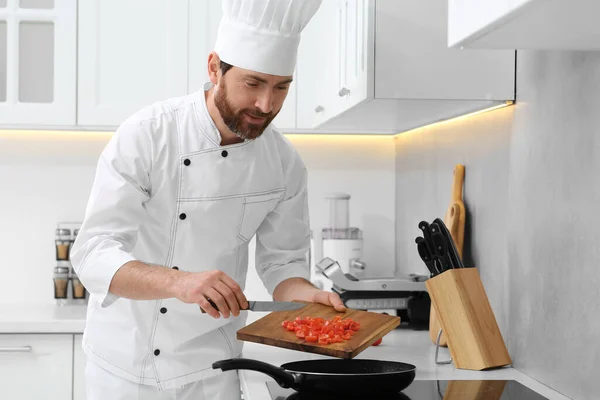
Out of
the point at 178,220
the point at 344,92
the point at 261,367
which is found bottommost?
the point at 261,367

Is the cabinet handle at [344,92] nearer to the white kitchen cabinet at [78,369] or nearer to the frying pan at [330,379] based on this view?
the frying pan at [330,379]

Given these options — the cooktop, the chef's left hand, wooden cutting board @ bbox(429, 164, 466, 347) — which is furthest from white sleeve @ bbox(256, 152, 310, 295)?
the cooktop

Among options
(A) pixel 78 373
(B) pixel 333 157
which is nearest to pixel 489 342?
(A) pixel 78 373

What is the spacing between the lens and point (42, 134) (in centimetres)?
294

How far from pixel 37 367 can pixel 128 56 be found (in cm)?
101

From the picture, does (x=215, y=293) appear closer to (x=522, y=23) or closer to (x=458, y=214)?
(x=522, y=23)

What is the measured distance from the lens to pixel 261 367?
4.23 ft

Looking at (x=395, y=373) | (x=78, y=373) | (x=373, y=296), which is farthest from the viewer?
(x=78, y=373)

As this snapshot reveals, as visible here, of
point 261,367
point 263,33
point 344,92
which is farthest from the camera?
point 344,92

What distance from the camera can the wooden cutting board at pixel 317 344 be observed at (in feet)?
4.80

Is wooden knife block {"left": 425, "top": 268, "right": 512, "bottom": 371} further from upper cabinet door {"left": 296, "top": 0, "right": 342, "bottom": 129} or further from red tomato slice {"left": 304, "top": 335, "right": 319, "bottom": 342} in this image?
upper cabinet door {"left": 296, "top": 0, "right": 342, "bottom": 129}

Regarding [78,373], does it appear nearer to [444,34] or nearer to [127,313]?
[127,313]

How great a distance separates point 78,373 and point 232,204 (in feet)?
3.14

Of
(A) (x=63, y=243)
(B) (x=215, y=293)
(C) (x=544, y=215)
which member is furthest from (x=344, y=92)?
(A) (x=63, y=243)
